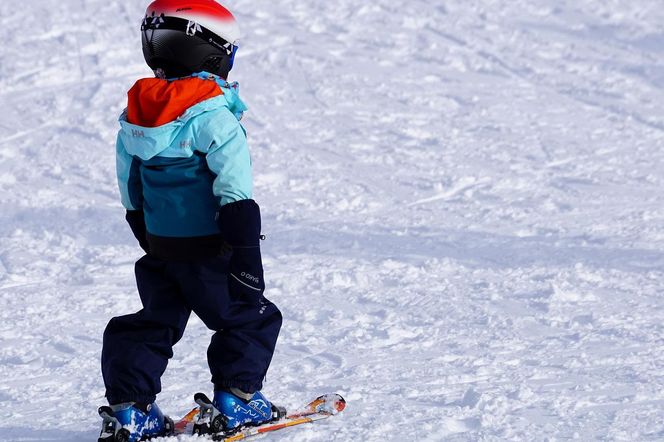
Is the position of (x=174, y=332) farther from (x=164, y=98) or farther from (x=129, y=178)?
(x=164, y=98)

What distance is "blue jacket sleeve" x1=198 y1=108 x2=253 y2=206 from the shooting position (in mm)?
3119

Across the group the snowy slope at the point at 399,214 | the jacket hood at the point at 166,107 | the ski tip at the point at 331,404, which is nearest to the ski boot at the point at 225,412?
the snowy slope at the point at 399,214

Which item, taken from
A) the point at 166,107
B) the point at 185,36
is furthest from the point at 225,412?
the point at 185,36

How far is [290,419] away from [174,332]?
0.56 m

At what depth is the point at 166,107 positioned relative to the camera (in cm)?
312

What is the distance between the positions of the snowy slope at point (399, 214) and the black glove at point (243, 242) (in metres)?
0.71

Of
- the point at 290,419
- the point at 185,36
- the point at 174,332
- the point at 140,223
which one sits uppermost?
the point at 185,36

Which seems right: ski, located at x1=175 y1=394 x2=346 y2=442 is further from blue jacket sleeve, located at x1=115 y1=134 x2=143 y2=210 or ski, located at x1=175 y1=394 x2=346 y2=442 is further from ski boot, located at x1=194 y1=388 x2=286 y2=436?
blue jacket sleeve, located at x1=115 y1=134 x2=143 y2=210

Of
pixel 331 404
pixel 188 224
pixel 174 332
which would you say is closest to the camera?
pixel 188 224

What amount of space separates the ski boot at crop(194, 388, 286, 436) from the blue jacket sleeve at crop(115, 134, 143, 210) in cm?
69

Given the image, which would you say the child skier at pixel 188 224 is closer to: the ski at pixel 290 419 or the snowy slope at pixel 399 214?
the ski at pixel 290 419

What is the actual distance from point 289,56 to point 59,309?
21.0ft

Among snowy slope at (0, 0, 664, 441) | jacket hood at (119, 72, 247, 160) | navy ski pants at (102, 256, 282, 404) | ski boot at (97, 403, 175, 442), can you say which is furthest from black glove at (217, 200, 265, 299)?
snowy slope at (0, 0, 664, 441)

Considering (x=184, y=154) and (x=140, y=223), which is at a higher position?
(x=184, y=154)
